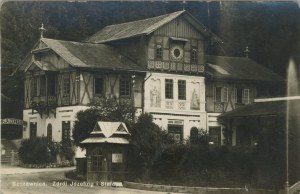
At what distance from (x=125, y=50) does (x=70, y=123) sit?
18.9 ft

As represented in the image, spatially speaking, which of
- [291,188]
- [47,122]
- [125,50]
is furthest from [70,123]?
[291,188]

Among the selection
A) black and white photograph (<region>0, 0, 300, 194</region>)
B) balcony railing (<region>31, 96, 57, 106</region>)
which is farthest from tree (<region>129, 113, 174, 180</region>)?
balcony railing (<region>31, 96, 57, 106</region>)

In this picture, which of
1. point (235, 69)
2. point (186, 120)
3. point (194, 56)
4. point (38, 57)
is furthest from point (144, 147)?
point (235, 69)

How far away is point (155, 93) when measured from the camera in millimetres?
39625

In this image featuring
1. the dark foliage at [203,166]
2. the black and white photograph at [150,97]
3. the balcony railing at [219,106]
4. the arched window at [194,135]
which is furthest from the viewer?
the balcony railing at [219,106]

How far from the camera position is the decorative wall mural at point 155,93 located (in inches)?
1551

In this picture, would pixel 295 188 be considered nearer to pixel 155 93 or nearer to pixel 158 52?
pixel 155 93

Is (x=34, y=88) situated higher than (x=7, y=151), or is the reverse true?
(x=34, y=88)

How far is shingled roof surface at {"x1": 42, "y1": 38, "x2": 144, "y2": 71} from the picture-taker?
118 ft

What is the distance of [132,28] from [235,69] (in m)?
6.50

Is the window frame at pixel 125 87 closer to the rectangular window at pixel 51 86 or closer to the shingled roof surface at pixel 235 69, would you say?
the rectangular window at pixel 51 86

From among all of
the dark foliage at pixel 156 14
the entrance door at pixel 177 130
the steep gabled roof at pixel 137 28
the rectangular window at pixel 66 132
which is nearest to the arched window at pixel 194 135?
the entrance door at pixel 177 130

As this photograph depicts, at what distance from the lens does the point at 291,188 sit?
89.9 feet

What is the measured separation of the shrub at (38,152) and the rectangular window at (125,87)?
5.22 meters
